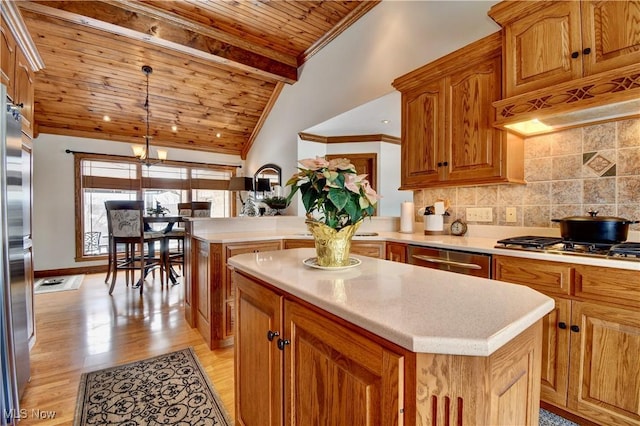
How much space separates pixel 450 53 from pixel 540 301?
6.87 feet

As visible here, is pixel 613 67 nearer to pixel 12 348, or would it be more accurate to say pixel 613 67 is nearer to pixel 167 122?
pixel 12 348

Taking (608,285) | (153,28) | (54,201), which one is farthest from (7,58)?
(54,201)

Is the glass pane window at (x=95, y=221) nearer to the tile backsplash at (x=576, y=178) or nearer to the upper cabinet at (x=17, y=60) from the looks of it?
the upper cabinet at (x=17, y=60)

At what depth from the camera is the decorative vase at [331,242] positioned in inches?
43.5

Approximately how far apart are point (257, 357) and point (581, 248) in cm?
170

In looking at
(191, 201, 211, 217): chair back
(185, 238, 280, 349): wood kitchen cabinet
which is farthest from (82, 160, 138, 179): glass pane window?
(185, 238, 280, 349): wood kitchen cabinet

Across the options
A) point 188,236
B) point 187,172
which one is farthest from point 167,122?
point 188,236

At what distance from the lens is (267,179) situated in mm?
4902

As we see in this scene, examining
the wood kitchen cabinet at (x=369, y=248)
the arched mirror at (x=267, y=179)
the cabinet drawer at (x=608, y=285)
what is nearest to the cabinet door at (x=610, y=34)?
the cabinet drawer at (x=608, y=285)

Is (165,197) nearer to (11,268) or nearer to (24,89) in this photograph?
(24,89)

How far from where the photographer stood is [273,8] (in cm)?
338

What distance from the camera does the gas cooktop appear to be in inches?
53.0

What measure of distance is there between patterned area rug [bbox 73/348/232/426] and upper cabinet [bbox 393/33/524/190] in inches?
86.4

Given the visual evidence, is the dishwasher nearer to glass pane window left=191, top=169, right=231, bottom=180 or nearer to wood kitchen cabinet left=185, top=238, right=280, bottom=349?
wood kitchen cabinet left=185, top=238, right=280, bottom=349
